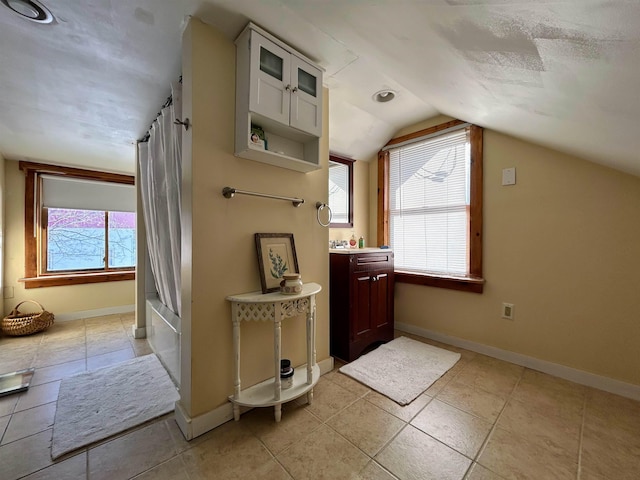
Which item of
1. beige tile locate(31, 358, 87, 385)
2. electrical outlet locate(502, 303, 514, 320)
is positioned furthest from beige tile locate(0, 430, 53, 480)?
electrical outlet locate(502, 303, 514, 320)

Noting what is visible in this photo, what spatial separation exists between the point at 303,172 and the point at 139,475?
182 centimetres

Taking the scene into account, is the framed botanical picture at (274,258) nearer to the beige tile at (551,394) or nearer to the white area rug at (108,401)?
the white area rug at (108,401)

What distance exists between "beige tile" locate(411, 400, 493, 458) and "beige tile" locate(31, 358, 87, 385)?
258 centimetres

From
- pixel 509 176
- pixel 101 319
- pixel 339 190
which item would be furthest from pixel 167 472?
pixel 101 319

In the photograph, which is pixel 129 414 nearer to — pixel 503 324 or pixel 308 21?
pixel 308 21

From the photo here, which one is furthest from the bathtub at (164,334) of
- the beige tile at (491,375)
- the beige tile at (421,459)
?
the beige tile at (491,375)

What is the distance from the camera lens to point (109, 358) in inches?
88.1

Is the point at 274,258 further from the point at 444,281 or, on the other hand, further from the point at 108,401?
the point at 444,281

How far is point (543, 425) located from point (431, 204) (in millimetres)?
1921

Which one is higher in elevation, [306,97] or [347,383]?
[306,97]

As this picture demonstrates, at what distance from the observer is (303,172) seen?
1.80 meters

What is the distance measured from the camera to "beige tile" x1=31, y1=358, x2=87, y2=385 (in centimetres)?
189

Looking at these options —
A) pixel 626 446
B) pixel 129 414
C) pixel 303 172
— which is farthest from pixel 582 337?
pixel 129 414

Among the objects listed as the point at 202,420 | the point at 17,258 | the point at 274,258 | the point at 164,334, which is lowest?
the point at 202,420
